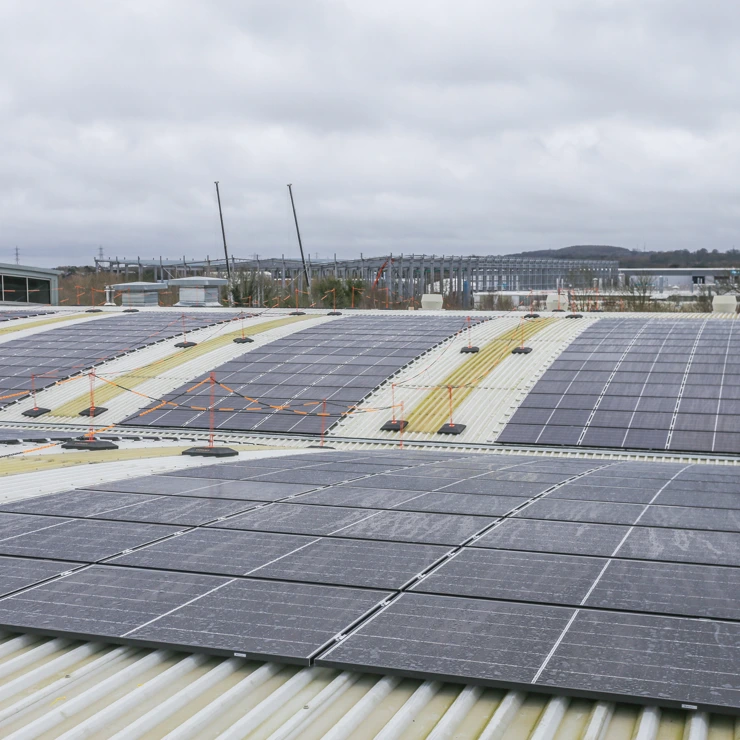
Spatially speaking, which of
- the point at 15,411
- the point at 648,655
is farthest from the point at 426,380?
the point at 648,655

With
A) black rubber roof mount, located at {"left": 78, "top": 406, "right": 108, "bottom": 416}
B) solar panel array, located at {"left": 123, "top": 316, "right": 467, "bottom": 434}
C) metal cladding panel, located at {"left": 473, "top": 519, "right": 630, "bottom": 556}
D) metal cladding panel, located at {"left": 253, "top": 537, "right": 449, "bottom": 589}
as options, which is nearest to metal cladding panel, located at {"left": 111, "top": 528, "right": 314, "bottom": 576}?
metal cladding panel, located at {"left": 253, "top": 537, "right": 449, "bottom": 589}

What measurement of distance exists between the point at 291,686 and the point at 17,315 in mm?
59504

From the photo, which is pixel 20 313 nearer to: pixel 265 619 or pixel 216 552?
pixel 216 552

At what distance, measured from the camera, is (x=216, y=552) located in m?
11.6

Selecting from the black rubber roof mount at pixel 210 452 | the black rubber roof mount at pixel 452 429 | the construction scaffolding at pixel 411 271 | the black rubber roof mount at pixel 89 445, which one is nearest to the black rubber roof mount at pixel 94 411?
the black rubber roof mount at pixel 89 445

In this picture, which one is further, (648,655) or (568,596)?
(568,596)

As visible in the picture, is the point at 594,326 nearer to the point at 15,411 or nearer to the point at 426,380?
the point at 426,380

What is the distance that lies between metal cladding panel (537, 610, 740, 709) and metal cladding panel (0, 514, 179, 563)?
20.3 ft

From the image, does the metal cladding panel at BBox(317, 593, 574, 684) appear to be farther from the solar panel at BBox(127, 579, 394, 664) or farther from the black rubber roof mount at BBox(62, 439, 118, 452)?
the black rubber roof mount at BBox(62, 439, 118, 452)

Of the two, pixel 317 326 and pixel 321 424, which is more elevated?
pixel 317 326

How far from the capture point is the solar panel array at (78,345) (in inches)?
1694

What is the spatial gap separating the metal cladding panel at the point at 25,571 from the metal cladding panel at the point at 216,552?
0.71m

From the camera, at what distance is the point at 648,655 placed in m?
8.37

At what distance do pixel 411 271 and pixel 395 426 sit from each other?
8388cm
